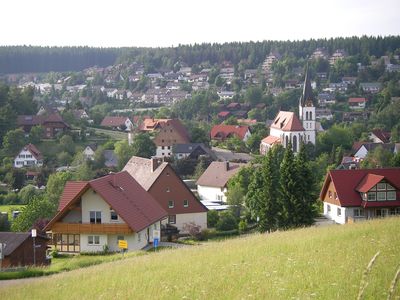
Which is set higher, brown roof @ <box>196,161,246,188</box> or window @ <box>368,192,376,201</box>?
window @ <box>368,192,376,201</box>

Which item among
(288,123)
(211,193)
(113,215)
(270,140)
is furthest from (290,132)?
(113,215)

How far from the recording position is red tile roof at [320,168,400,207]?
38.1 meters

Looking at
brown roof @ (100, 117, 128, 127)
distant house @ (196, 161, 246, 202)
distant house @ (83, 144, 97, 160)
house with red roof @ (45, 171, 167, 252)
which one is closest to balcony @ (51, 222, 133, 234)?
house with red roof @ (45, 171, 167, 252)

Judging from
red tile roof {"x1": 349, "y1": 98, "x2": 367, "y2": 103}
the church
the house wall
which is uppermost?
red tile roof {"x1": 349, "y1": 98, "x2": 367, "y2": 103}

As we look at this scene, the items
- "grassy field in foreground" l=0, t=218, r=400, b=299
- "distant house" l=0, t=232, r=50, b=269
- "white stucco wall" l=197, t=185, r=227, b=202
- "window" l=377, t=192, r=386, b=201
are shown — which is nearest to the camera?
"grassy field in foreground" l=0, t=218, r=400, b=299

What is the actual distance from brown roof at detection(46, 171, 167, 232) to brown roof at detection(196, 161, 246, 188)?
75.6ft

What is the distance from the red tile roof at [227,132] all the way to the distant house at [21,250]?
2679 inches

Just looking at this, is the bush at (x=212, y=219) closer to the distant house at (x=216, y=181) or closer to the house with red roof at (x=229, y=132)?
the distant house at (x=216, y=181)

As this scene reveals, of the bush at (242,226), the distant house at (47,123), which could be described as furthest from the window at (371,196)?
the distant house at (47,123)

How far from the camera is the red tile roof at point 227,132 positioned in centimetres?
9575

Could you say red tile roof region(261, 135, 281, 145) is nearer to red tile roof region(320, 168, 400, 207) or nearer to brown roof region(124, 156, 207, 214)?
brown roof region(124, 156, 207, 214)

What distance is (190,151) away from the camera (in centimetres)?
7988

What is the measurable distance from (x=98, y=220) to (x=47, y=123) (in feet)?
191

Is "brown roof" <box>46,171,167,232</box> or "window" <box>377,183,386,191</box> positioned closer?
"brown roof" <box>46,171,167,232</box>
